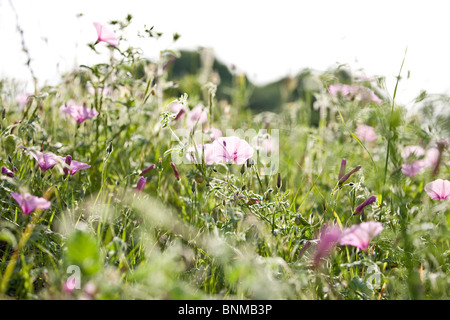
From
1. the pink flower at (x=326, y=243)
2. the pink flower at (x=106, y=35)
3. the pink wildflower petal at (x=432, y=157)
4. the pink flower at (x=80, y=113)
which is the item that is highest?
the pink flower at (x=106, y=35)

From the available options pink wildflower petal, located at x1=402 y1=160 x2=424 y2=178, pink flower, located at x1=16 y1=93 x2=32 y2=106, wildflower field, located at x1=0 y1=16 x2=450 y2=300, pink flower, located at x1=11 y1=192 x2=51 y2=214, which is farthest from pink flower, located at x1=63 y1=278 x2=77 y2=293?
pink flower, located at x1=16 y1=93 x2=32 y2=106

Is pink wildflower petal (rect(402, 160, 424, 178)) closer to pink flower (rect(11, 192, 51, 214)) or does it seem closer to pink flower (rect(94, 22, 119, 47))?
pink flower (rect(11, 192, 51, 214))

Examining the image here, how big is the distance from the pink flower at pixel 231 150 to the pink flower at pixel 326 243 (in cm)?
38

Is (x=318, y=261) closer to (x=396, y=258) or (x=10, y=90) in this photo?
(x=396, y=258)

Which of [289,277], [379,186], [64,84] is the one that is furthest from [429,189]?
[64,84]

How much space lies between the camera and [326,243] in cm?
122

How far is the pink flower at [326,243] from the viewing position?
1221 mm

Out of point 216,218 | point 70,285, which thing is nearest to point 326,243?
point 216,218

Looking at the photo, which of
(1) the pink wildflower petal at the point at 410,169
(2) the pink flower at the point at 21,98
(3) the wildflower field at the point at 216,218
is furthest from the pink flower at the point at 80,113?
(1) the pink wildflower petal at the point at 410,169

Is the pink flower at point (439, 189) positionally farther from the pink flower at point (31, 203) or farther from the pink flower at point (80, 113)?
the pink flower at point (80, 113)

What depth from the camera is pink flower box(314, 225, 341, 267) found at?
4.00ft

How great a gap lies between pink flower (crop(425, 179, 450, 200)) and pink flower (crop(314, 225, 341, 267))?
17.5 inches

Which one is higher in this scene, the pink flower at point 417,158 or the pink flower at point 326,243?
the pink flower at point 417,158
